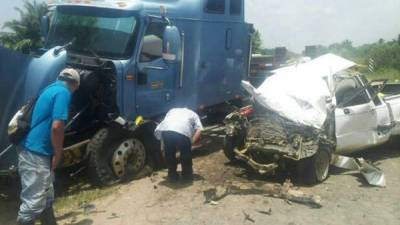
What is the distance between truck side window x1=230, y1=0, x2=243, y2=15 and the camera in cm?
987

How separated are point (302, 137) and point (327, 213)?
148 centimetres

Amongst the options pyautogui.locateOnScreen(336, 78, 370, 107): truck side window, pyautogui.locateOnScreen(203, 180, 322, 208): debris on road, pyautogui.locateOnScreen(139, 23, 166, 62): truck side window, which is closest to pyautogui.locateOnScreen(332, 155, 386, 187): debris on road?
pyautogui.locateOnScreen(336, 78, 370, 107): truck side window

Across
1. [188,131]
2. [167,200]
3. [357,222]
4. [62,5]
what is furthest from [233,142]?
[62,5]

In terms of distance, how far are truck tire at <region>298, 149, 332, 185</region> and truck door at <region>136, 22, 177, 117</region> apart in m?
2.51

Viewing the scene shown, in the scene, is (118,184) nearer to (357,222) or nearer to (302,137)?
(302,137)

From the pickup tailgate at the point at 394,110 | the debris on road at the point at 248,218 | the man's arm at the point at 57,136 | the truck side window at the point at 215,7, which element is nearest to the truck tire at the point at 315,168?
the debris on road at the point at 248,218

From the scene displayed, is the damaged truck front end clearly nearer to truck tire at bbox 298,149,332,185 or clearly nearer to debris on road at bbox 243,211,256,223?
truck tire at bbox 298,149,332,185

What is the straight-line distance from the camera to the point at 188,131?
7.57 metres

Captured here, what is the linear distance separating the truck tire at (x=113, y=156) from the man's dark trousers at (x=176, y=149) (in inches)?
19.3

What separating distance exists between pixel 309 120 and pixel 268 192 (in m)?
1.35

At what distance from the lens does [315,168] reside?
7.56m

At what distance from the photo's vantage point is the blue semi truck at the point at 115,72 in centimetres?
637

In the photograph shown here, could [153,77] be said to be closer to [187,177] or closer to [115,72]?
[115,72]

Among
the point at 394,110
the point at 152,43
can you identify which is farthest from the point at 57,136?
the point at 394,110
